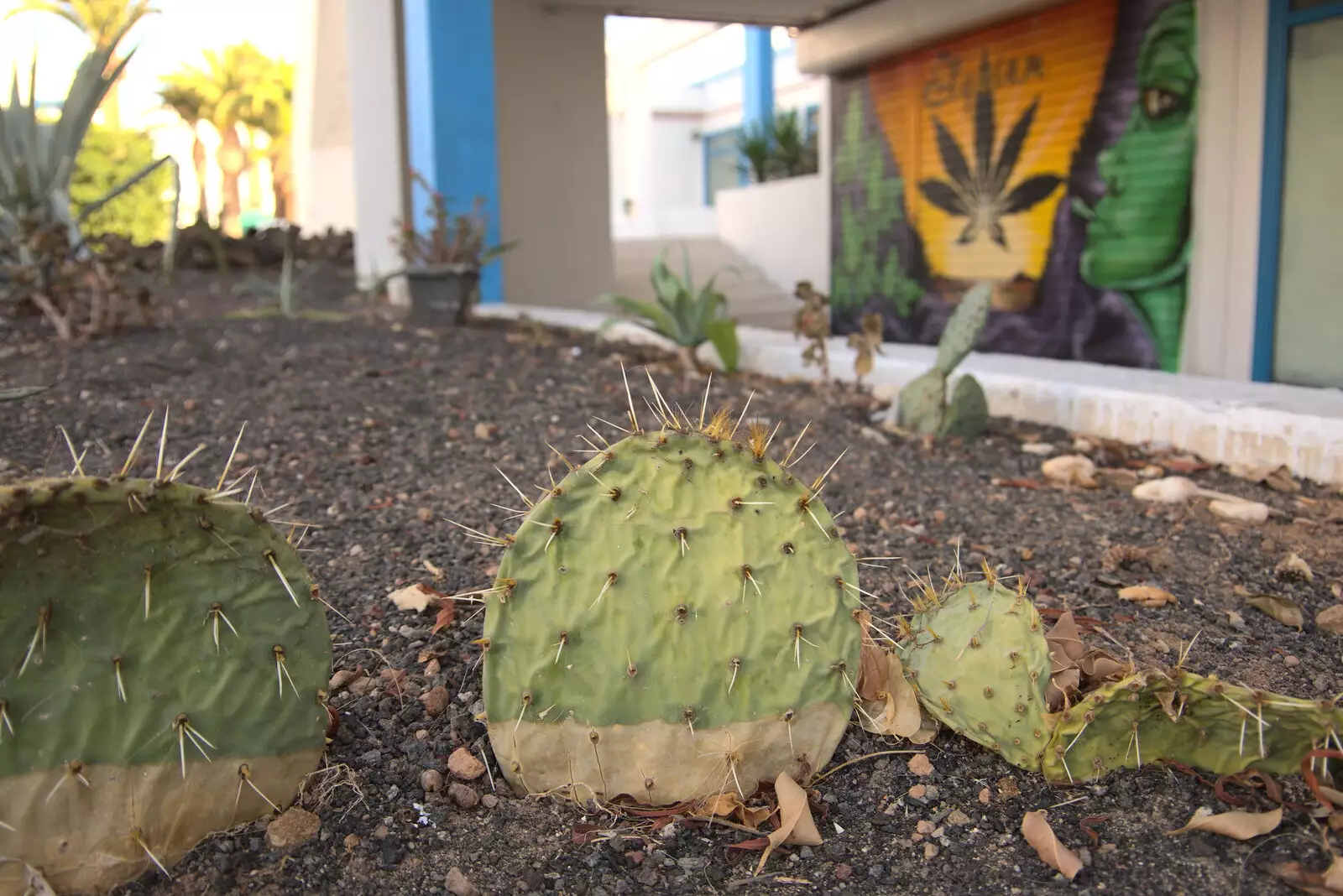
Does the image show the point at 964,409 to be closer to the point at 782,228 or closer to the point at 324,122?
the point at 782,228

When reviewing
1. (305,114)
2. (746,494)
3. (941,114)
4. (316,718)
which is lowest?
(316,718)

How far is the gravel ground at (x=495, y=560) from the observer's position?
1236mm

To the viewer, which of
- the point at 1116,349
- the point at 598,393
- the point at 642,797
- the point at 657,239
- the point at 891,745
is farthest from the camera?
the point at 657,239

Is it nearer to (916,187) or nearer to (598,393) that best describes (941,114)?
(916,187)

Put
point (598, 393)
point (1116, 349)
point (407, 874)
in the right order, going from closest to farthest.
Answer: point (407, 874)
point (598, 393)
point (1116, 349)

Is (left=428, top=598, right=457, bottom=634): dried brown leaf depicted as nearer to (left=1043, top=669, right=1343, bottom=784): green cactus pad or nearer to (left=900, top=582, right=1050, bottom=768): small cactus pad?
(left=900, top=582, right=1050, bottom=768): small cactus pad

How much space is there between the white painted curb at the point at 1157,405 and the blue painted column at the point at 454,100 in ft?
8.61

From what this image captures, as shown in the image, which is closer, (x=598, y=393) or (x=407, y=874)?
(x=407, y=874)

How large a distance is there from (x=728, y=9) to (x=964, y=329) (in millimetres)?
4528

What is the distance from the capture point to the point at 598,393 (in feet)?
12.2

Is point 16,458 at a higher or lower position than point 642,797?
higher

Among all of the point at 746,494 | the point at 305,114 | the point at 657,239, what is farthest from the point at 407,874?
the point at 305,114

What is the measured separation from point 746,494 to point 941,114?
17.0 ft

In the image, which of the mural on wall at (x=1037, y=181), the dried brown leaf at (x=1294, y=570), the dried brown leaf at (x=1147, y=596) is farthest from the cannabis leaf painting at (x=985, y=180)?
the dried brown leaf at (x=1147, y=596)
